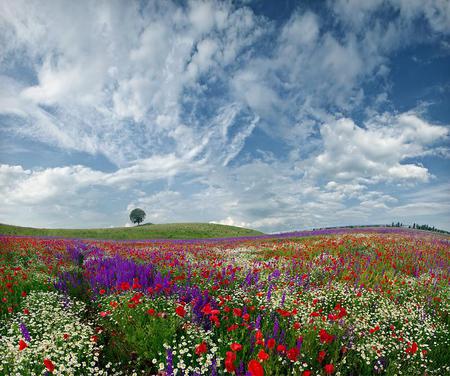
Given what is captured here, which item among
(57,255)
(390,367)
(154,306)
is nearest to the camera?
(390,367)

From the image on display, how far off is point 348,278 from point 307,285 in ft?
5.26

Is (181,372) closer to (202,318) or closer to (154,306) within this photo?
(202,318)

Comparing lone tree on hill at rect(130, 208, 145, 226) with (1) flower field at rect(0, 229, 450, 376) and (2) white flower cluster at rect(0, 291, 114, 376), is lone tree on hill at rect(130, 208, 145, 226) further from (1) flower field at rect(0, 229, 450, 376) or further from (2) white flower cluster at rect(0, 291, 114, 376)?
(2) white flower cluster at rect(0, 291, 114, 376)

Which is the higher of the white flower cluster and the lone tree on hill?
the lone tree on hill

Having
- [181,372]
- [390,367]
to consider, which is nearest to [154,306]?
[181,372]

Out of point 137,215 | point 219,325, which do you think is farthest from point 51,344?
point 137,215

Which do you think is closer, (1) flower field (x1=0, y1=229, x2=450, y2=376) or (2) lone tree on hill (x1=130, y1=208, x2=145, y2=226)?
(1) flower field (x1=0, y1=229, x2=450, y2=376)

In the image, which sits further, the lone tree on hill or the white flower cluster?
the lone tree on hill

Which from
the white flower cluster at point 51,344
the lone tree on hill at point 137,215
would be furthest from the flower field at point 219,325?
the lone tree on hill at point 137,215

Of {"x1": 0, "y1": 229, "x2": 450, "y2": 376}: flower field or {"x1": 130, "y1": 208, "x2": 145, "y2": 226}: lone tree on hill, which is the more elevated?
{"x1": 130, "y1": 208, "x2": 145, "y2": 226}: lone tree on hill

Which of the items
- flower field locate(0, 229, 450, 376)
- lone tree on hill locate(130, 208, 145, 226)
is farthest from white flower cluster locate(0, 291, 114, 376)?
lone tree on hill locate(130, 208, 145, 226)

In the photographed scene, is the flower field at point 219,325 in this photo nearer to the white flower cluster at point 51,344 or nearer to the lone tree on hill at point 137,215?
the white flower cluster at point 51,344

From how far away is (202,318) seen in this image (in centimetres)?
454

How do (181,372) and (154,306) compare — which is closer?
(181,372)
